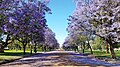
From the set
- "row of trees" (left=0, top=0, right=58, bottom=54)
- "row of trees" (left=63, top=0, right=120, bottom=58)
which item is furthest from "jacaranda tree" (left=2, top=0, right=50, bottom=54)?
"row of trees" (left=63, top=0, right=120, bottom=58)

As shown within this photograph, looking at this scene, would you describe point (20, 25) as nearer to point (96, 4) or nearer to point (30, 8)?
point (30, 8)

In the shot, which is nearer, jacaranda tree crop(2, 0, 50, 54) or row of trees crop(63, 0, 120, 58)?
jacaranda tree crop(2, 0, 50, 54)

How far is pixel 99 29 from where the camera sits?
42125 mm

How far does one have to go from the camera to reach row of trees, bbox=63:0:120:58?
3608 centimetres

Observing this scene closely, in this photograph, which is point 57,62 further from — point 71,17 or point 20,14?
point 71,17

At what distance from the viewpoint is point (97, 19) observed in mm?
42438

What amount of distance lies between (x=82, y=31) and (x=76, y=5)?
18.6 feet

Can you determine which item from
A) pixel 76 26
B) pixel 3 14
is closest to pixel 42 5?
pixel 3 14

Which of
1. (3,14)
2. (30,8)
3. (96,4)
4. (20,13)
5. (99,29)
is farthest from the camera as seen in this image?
A: (99,29)

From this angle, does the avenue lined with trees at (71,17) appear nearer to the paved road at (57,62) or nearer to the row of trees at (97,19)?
the row of trees at (97,19)

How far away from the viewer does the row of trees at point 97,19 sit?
118ft

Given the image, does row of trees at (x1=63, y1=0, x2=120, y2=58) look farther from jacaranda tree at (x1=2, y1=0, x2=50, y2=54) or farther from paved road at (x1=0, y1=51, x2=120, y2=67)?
jacaranda tree at (x1=2, y1=0, x2=50, y2=54)

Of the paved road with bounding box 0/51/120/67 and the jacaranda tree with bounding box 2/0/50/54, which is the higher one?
the jacaranda tree with bounding box 2/0/50/54

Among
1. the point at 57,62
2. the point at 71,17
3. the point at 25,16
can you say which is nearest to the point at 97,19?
the point at 71,17
